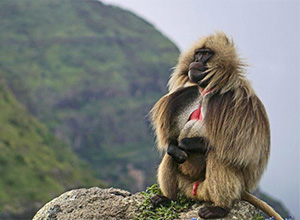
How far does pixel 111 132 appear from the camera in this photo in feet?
420

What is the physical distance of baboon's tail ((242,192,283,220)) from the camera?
651 cm

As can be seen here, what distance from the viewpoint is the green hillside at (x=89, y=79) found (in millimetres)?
117750

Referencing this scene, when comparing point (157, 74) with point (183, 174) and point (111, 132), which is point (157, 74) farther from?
point (183, 174)

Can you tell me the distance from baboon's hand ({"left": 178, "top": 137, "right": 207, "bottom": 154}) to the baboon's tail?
2.88 ft

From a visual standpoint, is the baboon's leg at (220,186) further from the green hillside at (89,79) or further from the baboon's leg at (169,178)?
the green hillside at (89,79)

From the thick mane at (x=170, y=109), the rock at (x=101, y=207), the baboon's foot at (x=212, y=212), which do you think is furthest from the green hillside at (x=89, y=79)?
the baboon's foot at (x=212, y=212)

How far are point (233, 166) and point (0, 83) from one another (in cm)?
6700

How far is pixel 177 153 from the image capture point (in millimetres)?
6629

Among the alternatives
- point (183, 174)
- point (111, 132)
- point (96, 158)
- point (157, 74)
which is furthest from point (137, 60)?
point (183, 174)

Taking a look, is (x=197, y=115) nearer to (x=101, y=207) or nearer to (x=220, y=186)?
(x=220, y=186)

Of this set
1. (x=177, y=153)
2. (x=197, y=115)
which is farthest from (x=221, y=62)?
(x=177, y=153)

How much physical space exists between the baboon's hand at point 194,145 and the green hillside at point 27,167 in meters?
41.1

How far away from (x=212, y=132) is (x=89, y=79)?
396 ft

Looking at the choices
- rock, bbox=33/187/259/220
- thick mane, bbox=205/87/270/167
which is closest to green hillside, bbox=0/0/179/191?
rock, bbox=33/187/259/220
